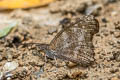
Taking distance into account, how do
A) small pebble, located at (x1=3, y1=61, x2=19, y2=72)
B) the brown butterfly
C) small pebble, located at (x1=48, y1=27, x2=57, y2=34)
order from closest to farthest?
1. the brown butterfly
2. small pebble, located at (x1=3, y1=61, x2=19, y2=72)
3. small pebble, located at (x1=48, y1=27, x2=57, y2=34)

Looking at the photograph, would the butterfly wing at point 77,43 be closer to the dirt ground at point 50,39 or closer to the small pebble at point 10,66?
the dirt ground at point 50,39

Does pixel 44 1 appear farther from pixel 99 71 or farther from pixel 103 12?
pixel 99 71

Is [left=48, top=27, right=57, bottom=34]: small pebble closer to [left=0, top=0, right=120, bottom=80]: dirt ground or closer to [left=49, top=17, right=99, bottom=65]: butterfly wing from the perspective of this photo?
[left=0, top=0, right=120, bottom=80]: dirt ground

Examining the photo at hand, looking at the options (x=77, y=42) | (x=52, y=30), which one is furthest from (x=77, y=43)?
(x=52, y=30)

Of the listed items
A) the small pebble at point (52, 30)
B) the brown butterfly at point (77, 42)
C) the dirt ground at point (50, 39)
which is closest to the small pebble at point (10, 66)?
the dirt ground at point (50, 39)

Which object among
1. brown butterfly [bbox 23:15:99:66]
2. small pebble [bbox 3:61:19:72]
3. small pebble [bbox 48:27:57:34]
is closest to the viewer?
brown butterfly [bbox 23:15:99:66]

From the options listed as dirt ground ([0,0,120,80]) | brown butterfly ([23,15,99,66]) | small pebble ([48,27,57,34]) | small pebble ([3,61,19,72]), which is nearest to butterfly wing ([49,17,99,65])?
brown butterfly ([23,15,99,66])

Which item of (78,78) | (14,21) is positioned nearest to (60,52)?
(78,78)
